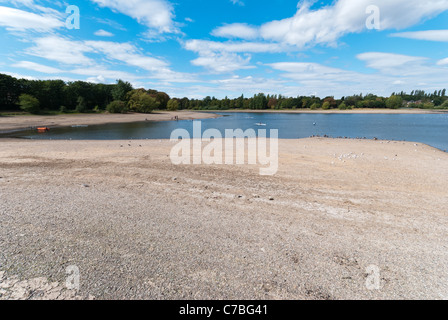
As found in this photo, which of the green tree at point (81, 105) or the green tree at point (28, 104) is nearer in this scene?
the green tree at point (28, 104)

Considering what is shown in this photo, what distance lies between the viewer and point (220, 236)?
608 centimetres

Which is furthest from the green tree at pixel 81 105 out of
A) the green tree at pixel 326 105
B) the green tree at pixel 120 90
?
the green tree at pixel 326 105

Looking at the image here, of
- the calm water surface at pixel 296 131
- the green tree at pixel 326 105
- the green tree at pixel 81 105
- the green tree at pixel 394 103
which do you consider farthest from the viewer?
the green tree at pixel 326 105

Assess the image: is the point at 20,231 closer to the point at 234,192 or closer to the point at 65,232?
the point at 65,232

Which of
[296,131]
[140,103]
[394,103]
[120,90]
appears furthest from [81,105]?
[394,103]

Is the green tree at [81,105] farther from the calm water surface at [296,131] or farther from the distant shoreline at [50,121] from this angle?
the calm water surface at [296,131]

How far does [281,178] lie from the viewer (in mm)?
12039

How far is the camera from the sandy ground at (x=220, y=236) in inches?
170

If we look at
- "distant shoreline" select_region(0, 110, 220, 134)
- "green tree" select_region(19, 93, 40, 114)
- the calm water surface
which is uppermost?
"green tree" select_region(19, 93, 40, 114)

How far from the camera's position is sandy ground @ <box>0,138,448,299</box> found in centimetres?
431

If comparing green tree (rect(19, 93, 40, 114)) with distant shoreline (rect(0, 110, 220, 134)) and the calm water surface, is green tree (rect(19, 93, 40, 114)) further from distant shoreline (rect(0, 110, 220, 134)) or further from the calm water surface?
the calm water surface

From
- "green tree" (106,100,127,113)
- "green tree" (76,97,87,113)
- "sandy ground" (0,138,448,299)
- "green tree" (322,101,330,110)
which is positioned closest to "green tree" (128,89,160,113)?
"green tree" (106,100,127,113)

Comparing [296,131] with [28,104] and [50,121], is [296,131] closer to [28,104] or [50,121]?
[50,121]
